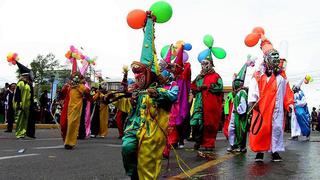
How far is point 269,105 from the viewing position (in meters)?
8.98

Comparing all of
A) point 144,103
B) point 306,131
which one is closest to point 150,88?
point 144,103

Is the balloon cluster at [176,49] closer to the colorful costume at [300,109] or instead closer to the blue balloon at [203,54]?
the blue balloon at [203,54]

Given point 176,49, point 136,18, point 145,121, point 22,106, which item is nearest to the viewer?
point 145,121

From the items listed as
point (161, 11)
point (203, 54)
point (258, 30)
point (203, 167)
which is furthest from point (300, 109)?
point (161, 11)

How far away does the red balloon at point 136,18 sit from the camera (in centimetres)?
603

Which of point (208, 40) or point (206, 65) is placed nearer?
point (206, 65)

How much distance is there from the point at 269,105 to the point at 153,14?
12.1 feet

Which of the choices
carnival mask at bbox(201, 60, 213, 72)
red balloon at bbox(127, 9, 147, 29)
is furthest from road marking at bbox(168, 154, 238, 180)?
carnival mask at bbox(201, 60, 213, 72)

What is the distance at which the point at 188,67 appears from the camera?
11109mm

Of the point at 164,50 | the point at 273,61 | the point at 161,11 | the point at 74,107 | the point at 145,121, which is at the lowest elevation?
the point at 145,121

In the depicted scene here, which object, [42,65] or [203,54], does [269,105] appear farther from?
[42,65]

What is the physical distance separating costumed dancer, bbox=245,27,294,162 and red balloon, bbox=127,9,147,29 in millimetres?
3721

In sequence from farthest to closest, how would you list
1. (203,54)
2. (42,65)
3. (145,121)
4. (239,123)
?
(42,65) < (203,54) < (239,123) < (145,121)

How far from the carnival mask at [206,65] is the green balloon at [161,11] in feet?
16.2
